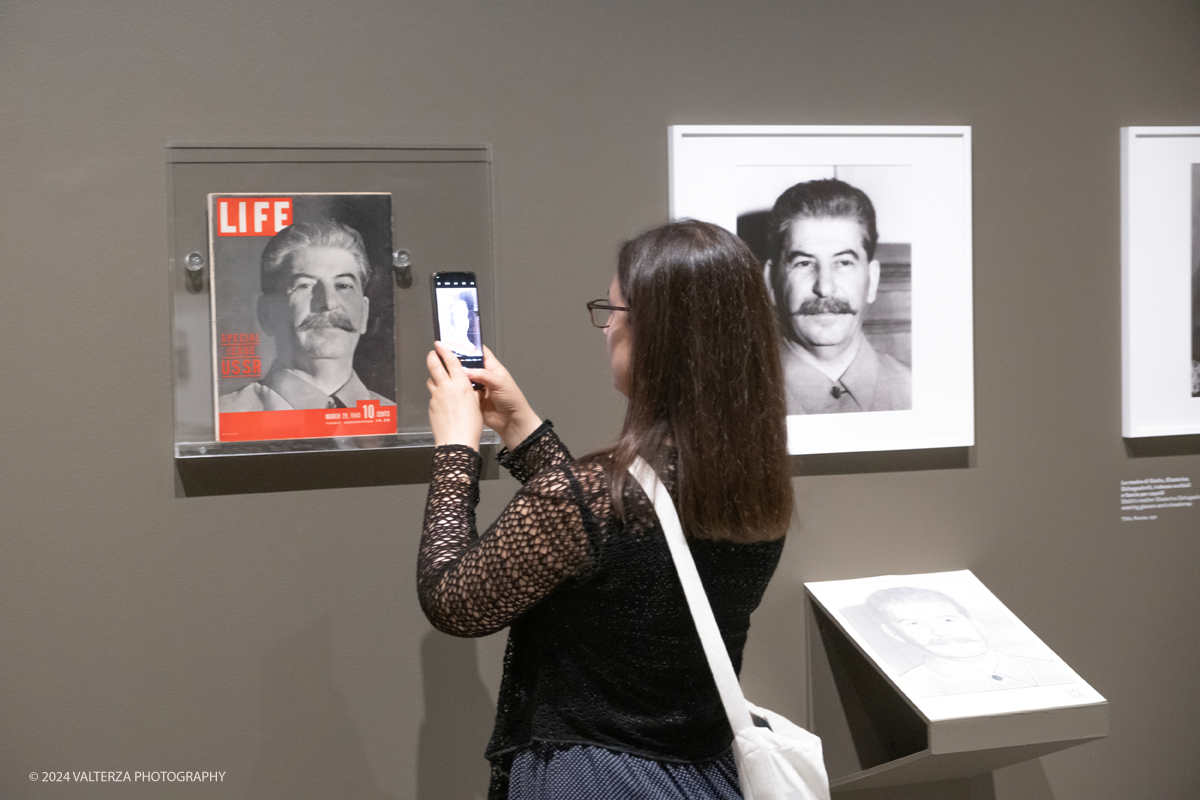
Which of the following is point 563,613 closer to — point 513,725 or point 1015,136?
point 513,725

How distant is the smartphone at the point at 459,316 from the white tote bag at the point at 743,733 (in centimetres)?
64

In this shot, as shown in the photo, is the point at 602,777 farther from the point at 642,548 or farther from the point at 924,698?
the point at 924,698

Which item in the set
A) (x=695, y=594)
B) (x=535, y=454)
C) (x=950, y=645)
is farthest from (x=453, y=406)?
(x=950, y=645)

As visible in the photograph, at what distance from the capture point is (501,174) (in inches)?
86.9

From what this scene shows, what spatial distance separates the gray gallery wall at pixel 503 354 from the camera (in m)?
2.08

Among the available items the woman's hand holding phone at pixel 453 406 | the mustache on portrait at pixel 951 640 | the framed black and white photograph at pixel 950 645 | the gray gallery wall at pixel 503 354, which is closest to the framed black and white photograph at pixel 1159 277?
the gray gallery wall at pixel 503 354

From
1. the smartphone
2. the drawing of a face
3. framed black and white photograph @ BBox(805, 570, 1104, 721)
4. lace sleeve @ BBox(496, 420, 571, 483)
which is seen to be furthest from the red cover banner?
the drawing of a face

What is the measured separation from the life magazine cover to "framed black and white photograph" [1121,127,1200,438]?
2.02m

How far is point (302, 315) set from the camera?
6.98ft

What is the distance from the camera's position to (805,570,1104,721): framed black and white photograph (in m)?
2.02

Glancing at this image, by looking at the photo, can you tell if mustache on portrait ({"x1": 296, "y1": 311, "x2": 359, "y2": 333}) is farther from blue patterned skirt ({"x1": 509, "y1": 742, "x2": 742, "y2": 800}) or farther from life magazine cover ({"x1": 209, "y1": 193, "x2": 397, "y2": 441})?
blue patterned skirt ({"x1": 509, "y1": 742, "x2": 742, "y2": 800})

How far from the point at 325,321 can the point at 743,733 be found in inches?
54.1

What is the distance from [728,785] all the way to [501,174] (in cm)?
149
